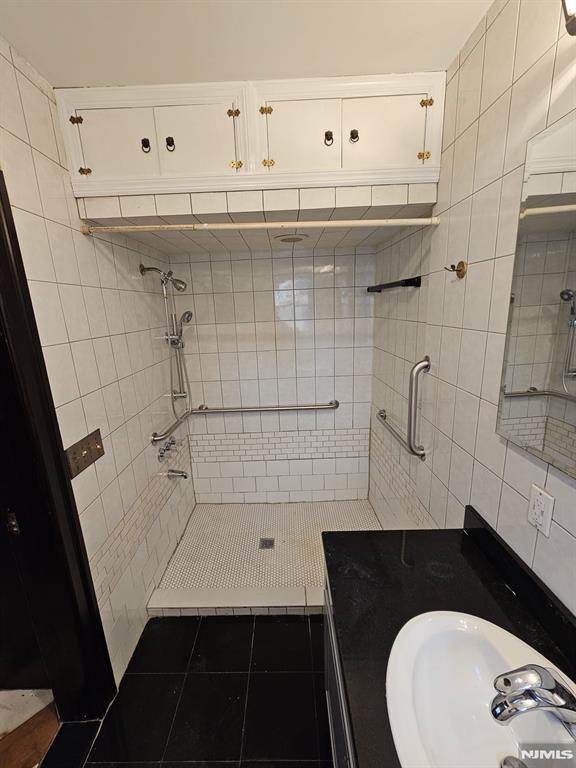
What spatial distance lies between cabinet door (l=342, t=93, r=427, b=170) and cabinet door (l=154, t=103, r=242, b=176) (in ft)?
1.58

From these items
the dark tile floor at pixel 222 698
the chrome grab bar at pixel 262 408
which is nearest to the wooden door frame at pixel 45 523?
the dark tile floor at pixel 222 698

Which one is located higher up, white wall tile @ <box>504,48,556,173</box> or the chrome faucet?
white wall tile @ <box>504,48,556,173</box>

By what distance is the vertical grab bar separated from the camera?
1460mm

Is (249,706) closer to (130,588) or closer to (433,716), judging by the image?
(130,588)

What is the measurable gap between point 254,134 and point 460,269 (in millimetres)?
996

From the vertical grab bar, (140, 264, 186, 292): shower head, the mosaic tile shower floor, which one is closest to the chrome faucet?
the vertical grab bar

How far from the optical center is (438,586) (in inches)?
37.4

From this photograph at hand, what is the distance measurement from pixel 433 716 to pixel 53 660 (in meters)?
1.47

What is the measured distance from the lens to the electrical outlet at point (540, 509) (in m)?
0.82

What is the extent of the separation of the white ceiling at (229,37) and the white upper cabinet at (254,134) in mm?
49

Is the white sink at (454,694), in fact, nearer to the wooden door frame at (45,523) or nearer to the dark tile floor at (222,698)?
the dark tile floor at (222,698)

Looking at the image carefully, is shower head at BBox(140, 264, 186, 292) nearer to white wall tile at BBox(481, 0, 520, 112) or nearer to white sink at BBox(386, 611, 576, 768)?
white wall tile at BBox(481, 0, 520, 112)

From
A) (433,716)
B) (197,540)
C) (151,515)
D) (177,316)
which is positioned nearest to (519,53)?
(433,716)

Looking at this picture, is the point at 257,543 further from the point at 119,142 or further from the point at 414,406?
the point at 119,142
